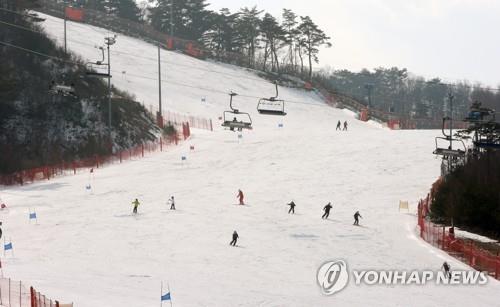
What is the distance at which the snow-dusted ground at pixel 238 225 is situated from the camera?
26141 millimetres

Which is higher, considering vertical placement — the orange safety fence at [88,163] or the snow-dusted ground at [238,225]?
the orange safety fence at [88,163]

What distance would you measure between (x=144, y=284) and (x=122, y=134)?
44421 mm

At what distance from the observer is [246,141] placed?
219 ft

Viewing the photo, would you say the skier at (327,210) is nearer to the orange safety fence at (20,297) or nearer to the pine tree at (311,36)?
the orange safety fence at (20,297)

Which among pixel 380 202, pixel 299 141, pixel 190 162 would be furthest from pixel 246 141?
pixel 380 202

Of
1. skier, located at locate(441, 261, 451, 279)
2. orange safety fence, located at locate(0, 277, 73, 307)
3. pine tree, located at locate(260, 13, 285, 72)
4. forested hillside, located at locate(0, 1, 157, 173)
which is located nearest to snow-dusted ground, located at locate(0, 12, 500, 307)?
orange safety fence, located at locate(0, 277, 73, 307)

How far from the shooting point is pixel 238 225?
38.2m

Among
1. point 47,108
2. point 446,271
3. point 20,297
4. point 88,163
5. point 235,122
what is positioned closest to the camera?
point 20,297

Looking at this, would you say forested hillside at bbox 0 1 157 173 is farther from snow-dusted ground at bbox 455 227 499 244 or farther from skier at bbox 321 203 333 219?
snow-dusted ground at bbox 455 227 499 244

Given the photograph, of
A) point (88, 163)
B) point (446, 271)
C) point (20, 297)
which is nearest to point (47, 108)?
point (88, 163)

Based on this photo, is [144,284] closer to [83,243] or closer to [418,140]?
[83,243]

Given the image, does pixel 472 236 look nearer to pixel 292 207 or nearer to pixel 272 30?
pixel 292 207

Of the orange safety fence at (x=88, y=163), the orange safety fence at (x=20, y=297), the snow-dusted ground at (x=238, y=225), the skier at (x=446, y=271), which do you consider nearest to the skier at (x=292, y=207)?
the snow-dusted ground at (x=238, y=225)

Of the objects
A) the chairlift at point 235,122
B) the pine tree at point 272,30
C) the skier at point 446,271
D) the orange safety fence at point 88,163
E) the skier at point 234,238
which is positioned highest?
the pine tree at point 272,30
